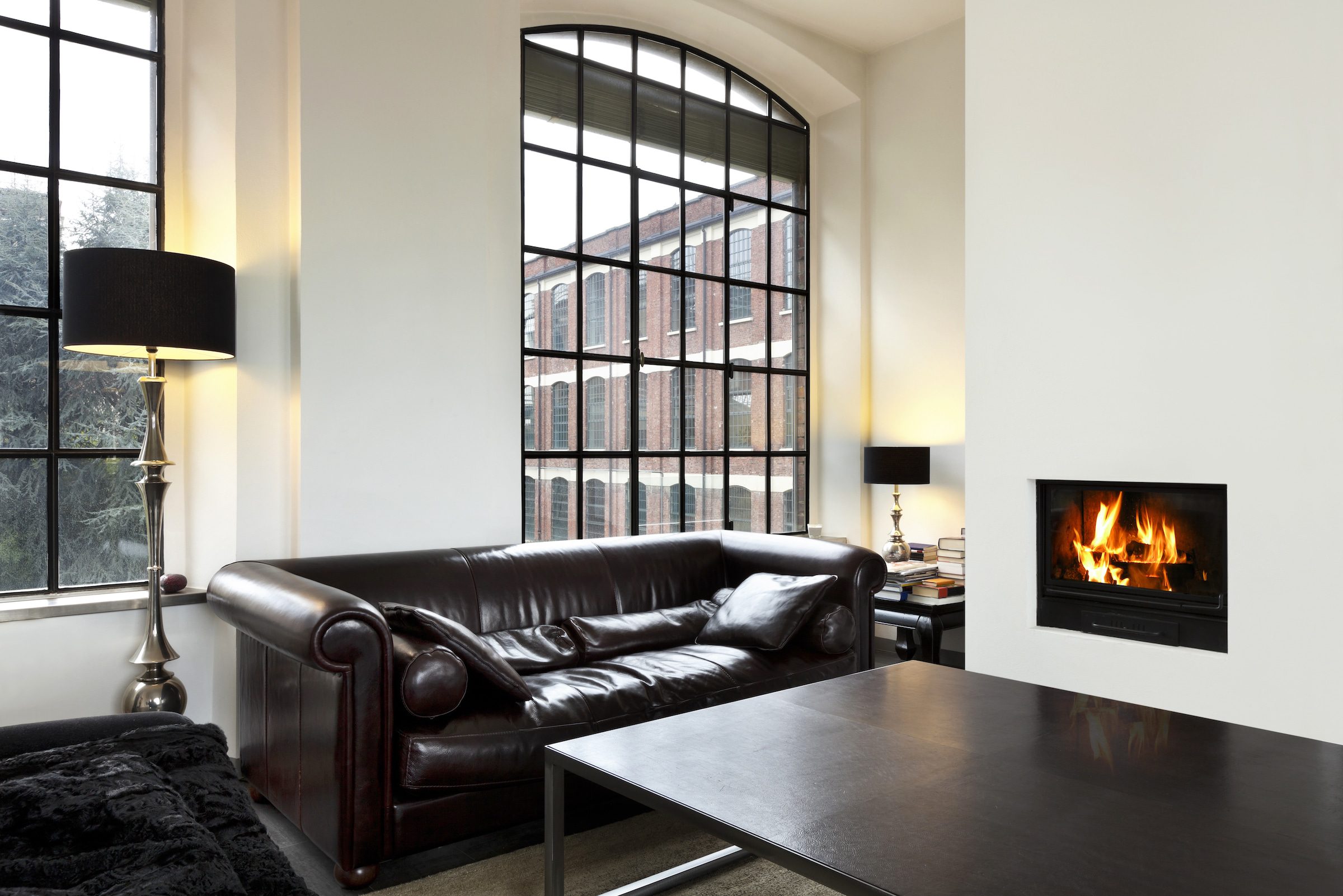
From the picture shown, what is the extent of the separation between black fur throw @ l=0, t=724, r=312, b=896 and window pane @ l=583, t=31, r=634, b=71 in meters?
3.98

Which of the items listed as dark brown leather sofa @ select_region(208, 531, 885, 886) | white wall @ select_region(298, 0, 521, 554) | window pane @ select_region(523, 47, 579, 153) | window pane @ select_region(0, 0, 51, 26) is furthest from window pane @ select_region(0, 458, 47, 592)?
window pane @ select_region(523, 47, 579, 153)

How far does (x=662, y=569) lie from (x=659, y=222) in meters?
2.02

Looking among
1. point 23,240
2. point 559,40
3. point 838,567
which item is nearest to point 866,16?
point 559,40


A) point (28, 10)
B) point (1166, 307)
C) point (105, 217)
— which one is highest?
point (28, 10)

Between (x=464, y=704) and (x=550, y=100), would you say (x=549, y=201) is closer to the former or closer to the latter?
(x=550, y=100)

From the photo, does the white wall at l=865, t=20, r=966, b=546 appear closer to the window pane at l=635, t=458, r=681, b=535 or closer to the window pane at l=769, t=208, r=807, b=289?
the window pane at l=769, t=208, r=807, b=289

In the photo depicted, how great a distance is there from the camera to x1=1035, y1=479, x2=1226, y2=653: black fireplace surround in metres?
3.05

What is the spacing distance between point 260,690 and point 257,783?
0.32 m

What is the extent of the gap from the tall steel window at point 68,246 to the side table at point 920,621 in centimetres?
310

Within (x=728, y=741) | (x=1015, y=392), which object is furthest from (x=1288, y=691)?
(x=728, y=741)

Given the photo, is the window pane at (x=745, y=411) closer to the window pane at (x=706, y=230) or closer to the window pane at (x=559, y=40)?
the window pane at (x=706, y=230)

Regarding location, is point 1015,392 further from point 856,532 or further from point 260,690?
point 260,690

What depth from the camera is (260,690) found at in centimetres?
275

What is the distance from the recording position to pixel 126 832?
121 cm
